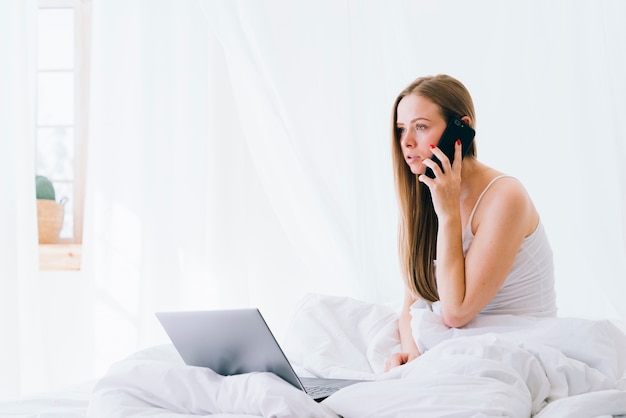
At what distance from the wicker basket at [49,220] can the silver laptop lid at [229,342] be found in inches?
80.8

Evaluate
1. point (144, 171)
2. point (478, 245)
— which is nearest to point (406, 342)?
point (478, 245)

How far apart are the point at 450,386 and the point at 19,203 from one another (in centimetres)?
215

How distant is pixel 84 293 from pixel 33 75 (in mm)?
849

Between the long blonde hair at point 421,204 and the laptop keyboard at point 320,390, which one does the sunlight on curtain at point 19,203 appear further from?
the laptop keyboard at point 320,390

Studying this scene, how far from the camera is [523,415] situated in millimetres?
1069

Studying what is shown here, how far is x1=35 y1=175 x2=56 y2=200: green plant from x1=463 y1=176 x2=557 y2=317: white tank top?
7.03ft

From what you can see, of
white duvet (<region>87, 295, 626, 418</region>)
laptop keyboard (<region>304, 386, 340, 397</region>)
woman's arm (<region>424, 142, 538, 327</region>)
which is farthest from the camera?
woman's arm (<region>424, 142, 538, 327</region>)

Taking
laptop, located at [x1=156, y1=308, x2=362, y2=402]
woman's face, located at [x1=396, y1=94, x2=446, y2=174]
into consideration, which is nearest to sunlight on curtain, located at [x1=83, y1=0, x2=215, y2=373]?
woman's face, located at [x1=396, y1=94, x2=446, y2=174]

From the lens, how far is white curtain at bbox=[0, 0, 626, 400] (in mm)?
2404

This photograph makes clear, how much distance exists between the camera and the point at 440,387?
3.52 feet

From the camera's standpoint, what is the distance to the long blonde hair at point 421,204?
1.78m

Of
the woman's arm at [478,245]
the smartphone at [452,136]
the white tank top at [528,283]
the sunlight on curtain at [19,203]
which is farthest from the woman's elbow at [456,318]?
the sunlight on curtain at [19,203]

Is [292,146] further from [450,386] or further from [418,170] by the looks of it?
[450,386]

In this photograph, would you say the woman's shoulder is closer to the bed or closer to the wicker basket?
the bed
